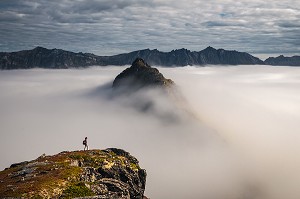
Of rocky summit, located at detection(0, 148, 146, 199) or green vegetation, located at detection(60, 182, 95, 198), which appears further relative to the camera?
rocky summit, located at detection(0, 148, 146, 199)

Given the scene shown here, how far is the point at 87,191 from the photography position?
183ft

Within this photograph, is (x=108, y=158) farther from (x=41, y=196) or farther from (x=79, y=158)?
(x=41, y=196)

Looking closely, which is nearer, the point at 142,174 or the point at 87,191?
the point at 87,191

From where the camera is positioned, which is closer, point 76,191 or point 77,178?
point 76,191

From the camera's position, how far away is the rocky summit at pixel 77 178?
179 feet

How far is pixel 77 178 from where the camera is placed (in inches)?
2474

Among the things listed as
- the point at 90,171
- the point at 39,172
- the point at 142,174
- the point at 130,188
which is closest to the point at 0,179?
the point at 39,172

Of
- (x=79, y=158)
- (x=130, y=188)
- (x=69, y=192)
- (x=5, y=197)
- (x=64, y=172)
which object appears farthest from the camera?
(x=79, y=158)

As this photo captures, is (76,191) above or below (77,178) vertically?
above

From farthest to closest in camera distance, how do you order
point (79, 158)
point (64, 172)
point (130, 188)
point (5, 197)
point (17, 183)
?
point (79, 158) < point (130, 188) < point (64, 172) < point (17, 183) < point (5, 197)

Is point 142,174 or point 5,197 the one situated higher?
point 5,197

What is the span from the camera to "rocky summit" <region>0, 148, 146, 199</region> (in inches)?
2144

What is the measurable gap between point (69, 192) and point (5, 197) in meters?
10.5

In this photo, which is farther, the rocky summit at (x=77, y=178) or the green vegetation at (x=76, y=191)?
the rocky summit at (x=77, y=178)
